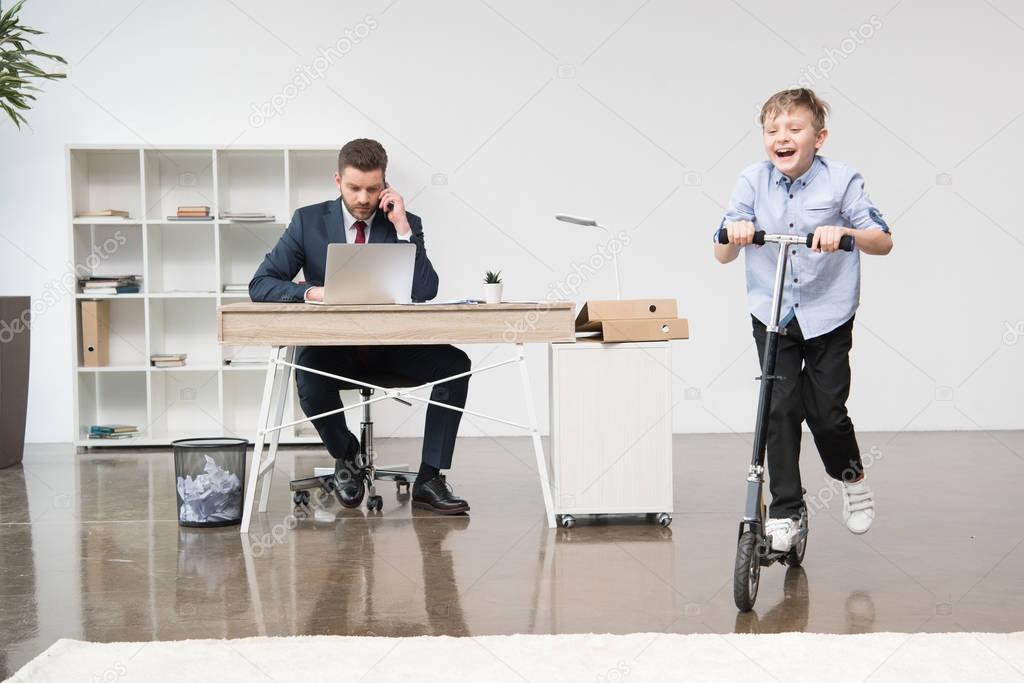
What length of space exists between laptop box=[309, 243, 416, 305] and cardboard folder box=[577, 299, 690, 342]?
0.59 metres

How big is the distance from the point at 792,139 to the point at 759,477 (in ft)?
2.69

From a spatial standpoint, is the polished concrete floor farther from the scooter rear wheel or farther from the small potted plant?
the small potted plant

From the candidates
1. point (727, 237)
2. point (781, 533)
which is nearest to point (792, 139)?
point (727, 237)

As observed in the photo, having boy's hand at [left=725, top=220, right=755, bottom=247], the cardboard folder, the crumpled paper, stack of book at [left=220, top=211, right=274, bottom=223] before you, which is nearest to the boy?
boy's hand at [left=725, top=220, right=755, bottom=247]

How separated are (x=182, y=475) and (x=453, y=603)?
137 cm

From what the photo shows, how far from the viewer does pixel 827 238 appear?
2.35 m

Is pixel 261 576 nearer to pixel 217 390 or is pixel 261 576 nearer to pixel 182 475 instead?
pixel 182 475

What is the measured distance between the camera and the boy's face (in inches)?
101

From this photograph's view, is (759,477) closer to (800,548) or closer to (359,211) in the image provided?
(800,548)

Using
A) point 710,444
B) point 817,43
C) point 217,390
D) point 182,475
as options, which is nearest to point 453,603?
point 182,475

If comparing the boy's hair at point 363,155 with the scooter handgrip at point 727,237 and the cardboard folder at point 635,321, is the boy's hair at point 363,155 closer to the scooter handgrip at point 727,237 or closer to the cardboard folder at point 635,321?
the cardboard folder at point 635,321

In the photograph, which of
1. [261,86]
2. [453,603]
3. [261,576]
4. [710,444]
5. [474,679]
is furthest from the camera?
[261,86]

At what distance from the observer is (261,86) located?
5898mm

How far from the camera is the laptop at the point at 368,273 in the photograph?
130 inches
